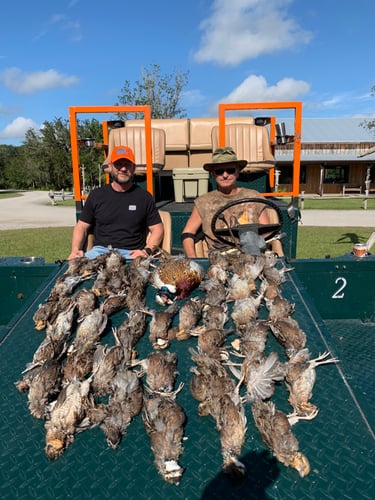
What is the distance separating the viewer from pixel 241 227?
4.09 meters

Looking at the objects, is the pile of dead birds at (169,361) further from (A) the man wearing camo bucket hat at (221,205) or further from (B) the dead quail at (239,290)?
(A) the man wearing camo bucket hat at (221,205)

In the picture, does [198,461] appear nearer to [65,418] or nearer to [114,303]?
[65,418]

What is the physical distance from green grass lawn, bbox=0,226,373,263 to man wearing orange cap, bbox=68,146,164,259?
5597 mm

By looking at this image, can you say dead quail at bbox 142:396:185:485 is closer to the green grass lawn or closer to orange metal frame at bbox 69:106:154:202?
orange metal frame at bbox 69:106:154:202

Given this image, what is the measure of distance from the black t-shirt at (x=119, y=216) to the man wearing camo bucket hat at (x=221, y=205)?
483 mm

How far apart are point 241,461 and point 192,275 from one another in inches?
64.7

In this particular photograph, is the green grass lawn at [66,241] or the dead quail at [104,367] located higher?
the dead quail at [104,367]

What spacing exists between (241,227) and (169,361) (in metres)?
2.12

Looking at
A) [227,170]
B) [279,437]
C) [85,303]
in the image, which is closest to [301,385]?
[279,437]

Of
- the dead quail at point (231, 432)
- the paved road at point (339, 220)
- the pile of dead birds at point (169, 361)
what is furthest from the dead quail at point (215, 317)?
the paved road at point (339, 220)

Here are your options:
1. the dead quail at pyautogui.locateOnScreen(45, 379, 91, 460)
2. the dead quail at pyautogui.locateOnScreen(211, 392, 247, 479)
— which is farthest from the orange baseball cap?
the dead quail at pyautogui.locateOnScreen(211, 392, 247, 479)

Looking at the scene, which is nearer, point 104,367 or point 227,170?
point 104,367

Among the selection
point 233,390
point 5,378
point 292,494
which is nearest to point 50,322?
point 5,378

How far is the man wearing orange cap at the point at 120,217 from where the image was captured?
4.78 meters
